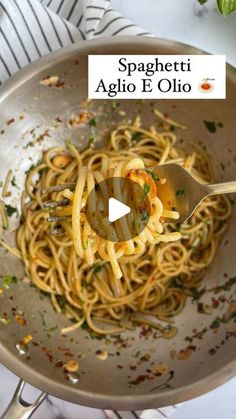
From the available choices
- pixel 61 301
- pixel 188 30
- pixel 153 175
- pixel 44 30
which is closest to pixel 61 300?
pixel 61 301

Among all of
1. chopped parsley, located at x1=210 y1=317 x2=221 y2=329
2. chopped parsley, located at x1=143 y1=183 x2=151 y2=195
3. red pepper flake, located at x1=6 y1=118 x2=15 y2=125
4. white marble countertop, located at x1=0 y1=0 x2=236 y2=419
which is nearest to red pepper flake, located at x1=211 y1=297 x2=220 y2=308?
chopped parsley, located at x1=210 y1=317 x2=221 y2=329

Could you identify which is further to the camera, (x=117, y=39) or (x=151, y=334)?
(x=151, y=334)

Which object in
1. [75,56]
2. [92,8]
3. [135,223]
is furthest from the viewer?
[92,8]

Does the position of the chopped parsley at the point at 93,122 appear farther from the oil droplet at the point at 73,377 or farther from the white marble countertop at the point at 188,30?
the oil droplet at the point at 73,377

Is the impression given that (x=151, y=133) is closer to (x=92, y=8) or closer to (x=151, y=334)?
(x=92, y=8)

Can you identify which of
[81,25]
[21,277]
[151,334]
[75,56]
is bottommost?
[151,334]

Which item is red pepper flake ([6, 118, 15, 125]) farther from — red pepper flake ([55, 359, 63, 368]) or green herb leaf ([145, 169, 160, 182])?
red pepper flake ([55, 359, 63, 368])

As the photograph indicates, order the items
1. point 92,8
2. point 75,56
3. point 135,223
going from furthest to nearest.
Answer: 1. point 92,8
2. point 75,56
3. point 135,223

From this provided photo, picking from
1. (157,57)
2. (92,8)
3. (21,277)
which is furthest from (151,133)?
(21,277)
